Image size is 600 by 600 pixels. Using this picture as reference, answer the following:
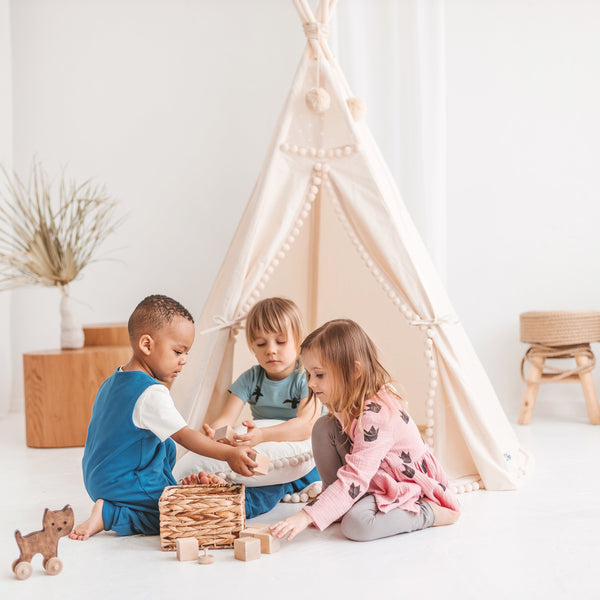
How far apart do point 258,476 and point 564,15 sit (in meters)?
2.80

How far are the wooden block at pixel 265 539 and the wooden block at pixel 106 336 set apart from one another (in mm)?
1866

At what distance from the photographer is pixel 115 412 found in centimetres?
171

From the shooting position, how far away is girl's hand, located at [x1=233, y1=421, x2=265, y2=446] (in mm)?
1834

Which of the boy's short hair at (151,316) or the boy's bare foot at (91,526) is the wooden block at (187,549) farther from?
the boy's short hair at (151,316)

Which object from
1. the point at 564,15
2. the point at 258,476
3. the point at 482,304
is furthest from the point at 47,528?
the point at 564,15

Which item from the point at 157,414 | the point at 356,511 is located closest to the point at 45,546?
the point at 157,414

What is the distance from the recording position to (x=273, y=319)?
2.08 metres

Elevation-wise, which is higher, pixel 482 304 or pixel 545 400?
pixel 482 304

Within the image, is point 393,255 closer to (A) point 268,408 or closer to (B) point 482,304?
(A) point 268,408

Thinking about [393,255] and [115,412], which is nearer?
[115,412]

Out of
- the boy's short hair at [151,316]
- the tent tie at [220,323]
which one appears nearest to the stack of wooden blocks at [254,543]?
the boy's short hair at [151,316]

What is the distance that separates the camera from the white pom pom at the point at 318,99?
223 cm

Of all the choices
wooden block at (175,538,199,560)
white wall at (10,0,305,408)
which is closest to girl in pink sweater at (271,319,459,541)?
wooden block at (175,538,199,560)

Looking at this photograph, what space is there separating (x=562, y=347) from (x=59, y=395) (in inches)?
85.4
